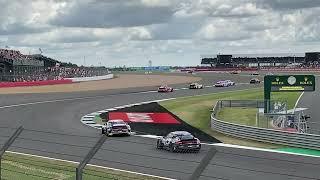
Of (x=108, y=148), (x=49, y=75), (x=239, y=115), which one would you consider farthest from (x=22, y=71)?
(x=108, y=148)

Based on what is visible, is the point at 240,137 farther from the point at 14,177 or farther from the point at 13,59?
the point at 13,59

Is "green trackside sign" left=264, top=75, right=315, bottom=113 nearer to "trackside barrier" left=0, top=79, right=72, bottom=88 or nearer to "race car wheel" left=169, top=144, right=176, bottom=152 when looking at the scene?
"race car wheel" left=169, top=144, right=176, bottom=152

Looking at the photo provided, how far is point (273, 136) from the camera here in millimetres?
27828

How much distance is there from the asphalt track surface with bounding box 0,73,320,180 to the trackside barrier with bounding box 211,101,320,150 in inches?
89.0

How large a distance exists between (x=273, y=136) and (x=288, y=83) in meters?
10.3

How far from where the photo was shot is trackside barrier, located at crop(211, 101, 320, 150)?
25781mm

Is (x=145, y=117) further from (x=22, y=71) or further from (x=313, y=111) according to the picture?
(x=22, y=71)

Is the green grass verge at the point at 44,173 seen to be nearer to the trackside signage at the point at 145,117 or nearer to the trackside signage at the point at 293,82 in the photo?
the trackside signage at the point at 145,117

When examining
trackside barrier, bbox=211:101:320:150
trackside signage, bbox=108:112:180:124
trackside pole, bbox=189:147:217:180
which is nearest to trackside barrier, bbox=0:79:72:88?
trackside signage, bbox=108:112:180:124

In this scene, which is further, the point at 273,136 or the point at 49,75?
the point at 49,75

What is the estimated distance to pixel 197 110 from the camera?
46.4m

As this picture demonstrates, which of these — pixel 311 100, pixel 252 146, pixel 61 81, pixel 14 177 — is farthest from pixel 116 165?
pixel 61 81

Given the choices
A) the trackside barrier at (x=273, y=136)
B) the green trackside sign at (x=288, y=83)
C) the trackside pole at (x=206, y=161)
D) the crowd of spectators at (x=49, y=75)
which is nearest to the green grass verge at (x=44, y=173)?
the trackside pole at (x=206, y=161)

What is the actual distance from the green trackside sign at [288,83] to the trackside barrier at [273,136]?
6.34 meters
